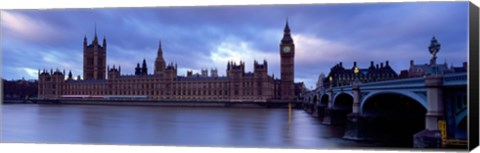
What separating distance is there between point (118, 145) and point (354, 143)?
5232mm

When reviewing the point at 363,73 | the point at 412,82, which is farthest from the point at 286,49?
the point at 412,82

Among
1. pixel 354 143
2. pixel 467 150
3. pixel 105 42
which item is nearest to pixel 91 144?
pixel 105 42

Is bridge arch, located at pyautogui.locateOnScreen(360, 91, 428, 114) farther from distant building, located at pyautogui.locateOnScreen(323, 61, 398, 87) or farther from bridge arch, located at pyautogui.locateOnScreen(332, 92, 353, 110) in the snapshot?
bridge arch, located at pyautogui.locateOnScreen(332, 92, 353, 110)

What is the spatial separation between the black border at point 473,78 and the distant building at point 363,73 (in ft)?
7.49

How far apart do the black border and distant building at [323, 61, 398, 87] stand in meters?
2.28

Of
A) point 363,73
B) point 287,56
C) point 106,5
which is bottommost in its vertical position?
point 363,73

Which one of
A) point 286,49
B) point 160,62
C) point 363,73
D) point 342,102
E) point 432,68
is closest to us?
point 432,68

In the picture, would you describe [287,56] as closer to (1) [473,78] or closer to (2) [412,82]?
(2) [412,82]

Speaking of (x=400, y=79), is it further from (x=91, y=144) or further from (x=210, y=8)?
(x=91, y=144)

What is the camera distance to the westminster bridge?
30.6 ft

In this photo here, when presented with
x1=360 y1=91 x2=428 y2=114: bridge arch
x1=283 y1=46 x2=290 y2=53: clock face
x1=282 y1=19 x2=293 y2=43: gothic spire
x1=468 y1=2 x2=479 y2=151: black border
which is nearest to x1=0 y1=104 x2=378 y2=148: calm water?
x1=360 y1=91 x2=428 y2=114: bridge arch

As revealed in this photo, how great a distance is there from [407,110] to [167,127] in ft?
20.8

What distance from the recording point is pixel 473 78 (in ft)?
29.6

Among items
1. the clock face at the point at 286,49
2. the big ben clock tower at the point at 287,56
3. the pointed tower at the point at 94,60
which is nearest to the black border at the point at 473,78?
the big ben clock tower at the point at 287,56
